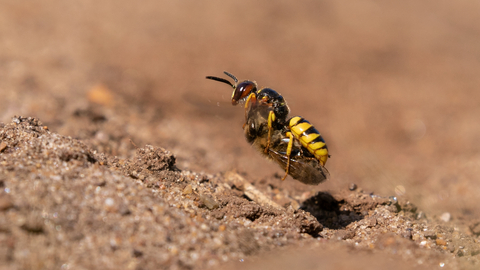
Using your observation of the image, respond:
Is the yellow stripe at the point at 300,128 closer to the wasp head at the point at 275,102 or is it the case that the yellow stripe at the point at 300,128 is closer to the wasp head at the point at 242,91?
the wasp head at the point at 275,102

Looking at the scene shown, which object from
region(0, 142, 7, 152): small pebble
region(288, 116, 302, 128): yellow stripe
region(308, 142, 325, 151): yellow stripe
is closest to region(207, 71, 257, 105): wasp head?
region(288, 116, 302, 128): yellow stripe

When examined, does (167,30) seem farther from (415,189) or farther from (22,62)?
(415,189)

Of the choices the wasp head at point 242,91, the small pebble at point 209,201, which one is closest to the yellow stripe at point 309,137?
the wasp head at point 242,91

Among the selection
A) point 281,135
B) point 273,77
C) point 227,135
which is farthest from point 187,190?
point 273,77

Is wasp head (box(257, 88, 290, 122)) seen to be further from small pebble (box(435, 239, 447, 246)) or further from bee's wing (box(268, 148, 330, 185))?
small pebble (box(435, 239, 447, 246))

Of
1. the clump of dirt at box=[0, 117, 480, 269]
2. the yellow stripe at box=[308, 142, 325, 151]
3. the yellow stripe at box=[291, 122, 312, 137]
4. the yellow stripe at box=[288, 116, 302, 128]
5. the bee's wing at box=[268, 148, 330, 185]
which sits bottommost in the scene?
the clump of dirt at box=[0, 117, 480, 269]

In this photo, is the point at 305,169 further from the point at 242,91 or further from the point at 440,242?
the point at 440,242
